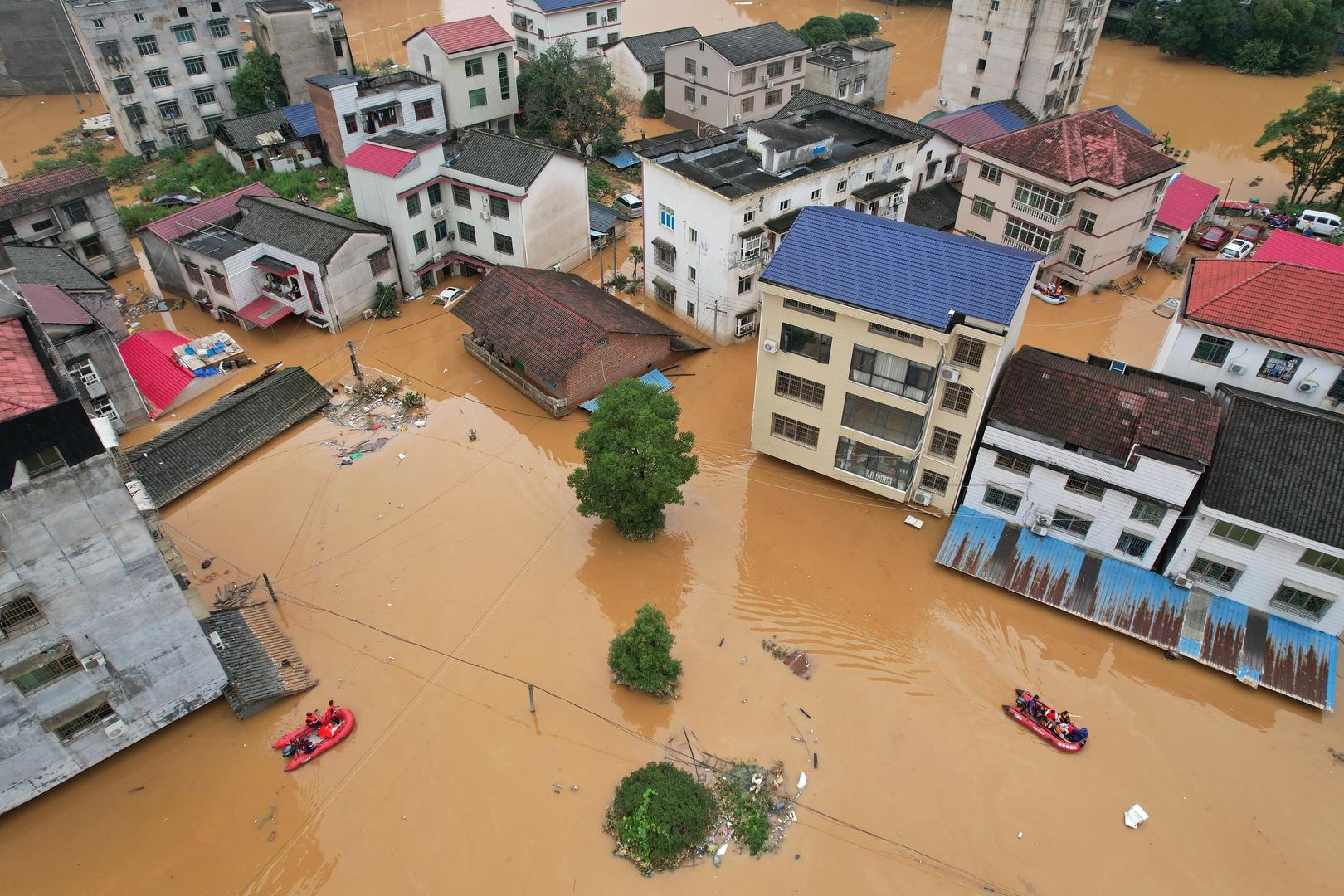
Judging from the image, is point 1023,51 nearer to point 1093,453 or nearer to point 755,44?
point 755,44

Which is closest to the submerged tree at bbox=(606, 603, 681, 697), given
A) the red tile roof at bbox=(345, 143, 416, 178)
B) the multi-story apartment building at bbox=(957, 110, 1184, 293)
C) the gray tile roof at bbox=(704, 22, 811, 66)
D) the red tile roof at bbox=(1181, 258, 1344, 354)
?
the red tile roof at bbox=(1181, 258, 1344, 354)

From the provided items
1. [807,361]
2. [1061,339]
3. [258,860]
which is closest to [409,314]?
[807,361]

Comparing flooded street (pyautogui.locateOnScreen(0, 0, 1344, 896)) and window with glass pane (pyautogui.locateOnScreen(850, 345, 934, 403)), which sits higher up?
window with glass pane (pyautogui.locateOnScreen(850, 345, 934, 403))

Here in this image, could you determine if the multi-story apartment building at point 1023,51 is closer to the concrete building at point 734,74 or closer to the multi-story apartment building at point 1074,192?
the concrete building at point 734,74

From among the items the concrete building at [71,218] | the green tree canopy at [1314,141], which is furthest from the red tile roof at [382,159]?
the green tree canopy at [1314,141]

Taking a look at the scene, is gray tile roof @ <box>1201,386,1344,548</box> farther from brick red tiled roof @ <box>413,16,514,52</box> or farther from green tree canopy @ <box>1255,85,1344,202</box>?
brick red tiled roof @ <box>413,16,514,52</box>
